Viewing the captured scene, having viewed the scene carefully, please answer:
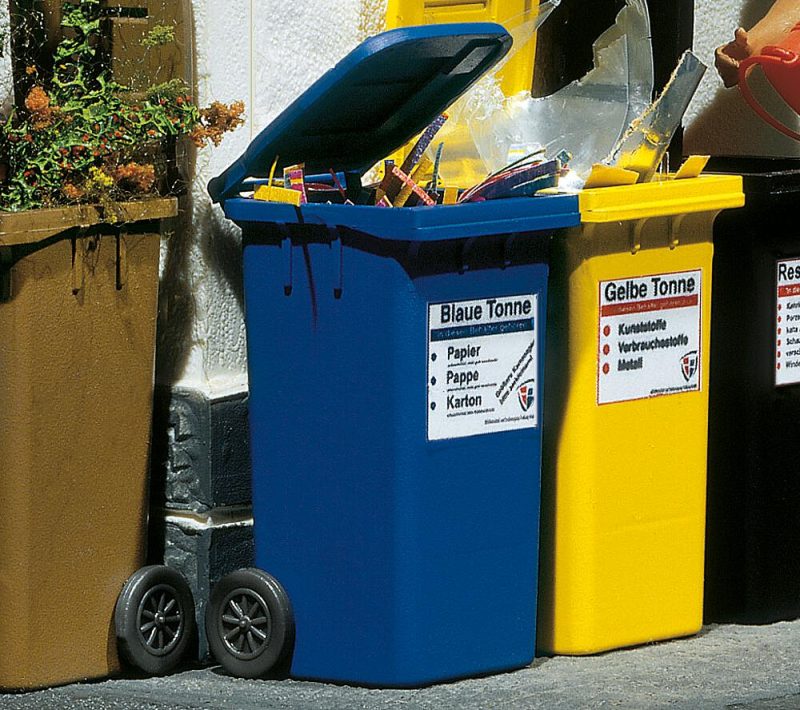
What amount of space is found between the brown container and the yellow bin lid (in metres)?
1.03

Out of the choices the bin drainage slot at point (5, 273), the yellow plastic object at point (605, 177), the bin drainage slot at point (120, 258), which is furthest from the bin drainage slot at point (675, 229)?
the bin drainage slot at point (5, 273)

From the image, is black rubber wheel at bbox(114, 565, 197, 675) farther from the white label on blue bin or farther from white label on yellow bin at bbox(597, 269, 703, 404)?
white label on yellow bin at bbox(597, 269, 703, 404)

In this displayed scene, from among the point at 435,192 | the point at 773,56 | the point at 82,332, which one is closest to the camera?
the point at 82,332

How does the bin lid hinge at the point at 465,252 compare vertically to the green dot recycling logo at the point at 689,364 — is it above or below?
above

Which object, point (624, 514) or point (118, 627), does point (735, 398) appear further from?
point (118, 627)

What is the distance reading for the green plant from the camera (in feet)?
14.7

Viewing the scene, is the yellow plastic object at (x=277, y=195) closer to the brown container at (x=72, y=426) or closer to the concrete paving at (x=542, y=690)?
the brown container at (x=72, y=426)

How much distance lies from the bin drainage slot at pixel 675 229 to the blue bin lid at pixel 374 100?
0.61m

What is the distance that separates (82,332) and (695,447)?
5.31 feet

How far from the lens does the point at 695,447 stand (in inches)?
196

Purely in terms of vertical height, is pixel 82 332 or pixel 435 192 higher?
pixel 435 192

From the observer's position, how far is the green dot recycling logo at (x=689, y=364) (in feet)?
16.1

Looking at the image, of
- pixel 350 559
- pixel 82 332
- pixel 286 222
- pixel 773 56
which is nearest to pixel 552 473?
pixel 350 559

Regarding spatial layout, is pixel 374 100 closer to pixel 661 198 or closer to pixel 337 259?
pixel 337 259
